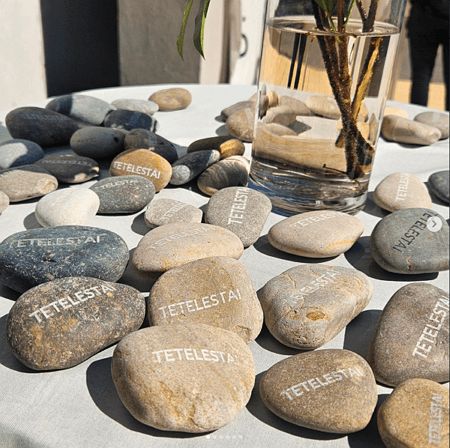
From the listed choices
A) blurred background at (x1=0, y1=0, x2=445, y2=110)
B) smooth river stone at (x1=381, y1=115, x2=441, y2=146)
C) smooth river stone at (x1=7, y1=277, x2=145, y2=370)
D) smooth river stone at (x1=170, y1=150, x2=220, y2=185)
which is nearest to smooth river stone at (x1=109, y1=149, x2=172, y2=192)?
smooth river stone at (x1=170, y1=150, x2=220, y2=185)

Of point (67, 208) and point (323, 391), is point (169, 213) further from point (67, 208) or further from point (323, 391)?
point (323, 391)

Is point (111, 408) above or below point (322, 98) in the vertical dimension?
below

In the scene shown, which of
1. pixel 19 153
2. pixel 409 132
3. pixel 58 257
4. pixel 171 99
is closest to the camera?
pixel 58 257

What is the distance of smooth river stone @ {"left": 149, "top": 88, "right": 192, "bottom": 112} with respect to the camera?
0.84 m

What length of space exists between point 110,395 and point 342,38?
0.33 m

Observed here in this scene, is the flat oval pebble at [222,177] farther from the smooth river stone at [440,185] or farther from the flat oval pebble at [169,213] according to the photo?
the smooth river stone at [440,185]

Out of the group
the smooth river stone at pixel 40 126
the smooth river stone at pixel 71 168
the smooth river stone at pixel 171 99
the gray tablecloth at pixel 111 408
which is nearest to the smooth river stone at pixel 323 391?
the gray tablecloth at pixel 111 408

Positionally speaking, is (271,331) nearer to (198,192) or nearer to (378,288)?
(378,288)

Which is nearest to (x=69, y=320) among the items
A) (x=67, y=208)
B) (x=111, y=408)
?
(x=111, y=408)

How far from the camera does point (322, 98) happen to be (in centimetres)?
50

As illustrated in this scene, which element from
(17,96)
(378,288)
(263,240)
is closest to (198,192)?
(263,240)

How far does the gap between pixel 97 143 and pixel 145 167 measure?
0.30 feet

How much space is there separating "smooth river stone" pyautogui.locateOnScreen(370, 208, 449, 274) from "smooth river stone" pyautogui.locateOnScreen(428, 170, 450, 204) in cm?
13

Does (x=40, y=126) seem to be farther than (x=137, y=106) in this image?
No
